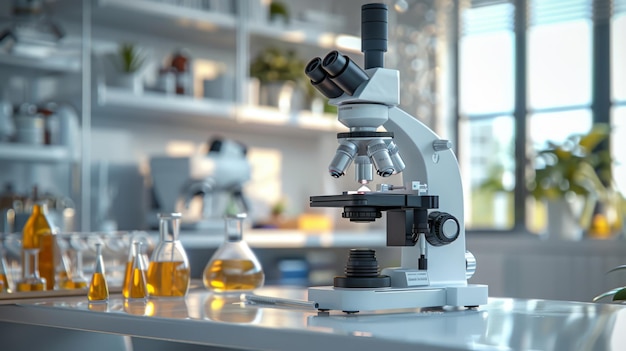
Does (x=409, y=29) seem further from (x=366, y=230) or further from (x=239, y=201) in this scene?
(x=239, y=201)

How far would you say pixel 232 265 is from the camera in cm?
174

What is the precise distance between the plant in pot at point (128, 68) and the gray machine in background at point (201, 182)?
362mm

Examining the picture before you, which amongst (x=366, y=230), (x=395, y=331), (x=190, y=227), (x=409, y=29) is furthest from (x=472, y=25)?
(x=395, y=331)

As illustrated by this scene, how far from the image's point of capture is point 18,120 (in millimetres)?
3504

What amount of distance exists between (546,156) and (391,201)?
3.44 m

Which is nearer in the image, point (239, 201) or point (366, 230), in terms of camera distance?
point (239, 201)

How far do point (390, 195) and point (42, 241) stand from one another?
76cm

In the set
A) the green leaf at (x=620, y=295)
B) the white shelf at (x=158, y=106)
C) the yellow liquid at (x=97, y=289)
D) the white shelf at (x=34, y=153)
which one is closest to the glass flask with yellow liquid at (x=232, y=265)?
the yellow liquid at (x=97, y=289)

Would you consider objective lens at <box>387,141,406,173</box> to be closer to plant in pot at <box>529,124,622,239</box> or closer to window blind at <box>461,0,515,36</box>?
plant in pot at <box>529,124,622,239</box>

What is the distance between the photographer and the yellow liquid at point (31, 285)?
1.69 meters

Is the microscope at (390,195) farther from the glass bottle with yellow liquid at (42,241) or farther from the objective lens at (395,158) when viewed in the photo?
the glass bottle with yellow liquid at (42,241)

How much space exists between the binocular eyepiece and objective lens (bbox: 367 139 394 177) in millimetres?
87

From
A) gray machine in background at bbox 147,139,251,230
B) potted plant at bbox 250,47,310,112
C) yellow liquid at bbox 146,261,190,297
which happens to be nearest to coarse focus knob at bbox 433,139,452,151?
yellow liquid at bbox 146,261,190,297

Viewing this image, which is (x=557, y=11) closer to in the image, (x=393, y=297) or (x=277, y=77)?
(x=277, y=77)
